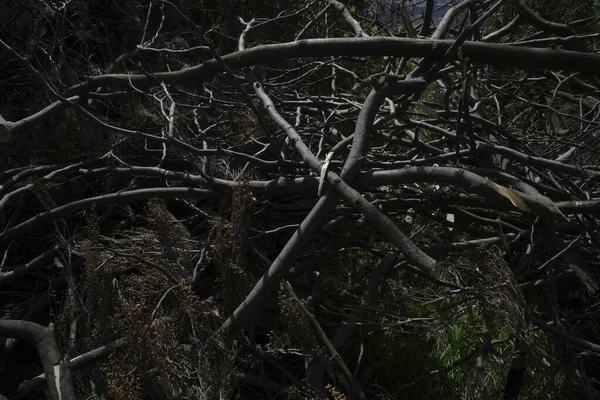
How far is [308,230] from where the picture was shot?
8.77 feet

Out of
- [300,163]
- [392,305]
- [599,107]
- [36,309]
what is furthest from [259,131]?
[599,107]

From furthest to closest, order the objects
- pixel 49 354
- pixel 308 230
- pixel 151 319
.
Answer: pixel 49 354 → pixel 151 319 → pixel 308 230

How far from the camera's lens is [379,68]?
5.52 m

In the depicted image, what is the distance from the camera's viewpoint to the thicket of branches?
8.89ft

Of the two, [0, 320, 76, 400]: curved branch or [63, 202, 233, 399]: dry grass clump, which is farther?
[0, 320, 76, 400]: curved branch

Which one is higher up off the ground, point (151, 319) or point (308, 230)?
point (308, 230)

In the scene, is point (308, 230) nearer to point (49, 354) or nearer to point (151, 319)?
point (151, 319)

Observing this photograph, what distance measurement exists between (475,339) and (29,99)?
303cm

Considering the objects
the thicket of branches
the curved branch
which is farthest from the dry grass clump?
the curved branch

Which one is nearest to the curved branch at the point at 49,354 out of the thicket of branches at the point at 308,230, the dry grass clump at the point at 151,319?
the thicket of branches at the point at 308,230

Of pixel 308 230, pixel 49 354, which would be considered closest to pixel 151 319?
pixel 49 354

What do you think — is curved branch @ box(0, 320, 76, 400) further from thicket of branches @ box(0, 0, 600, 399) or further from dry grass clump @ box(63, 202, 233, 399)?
dry grass clump @ box(63, 202, 233, 399)

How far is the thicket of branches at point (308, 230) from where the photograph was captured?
2.71 metres

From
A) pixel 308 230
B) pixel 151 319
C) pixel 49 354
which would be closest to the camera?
pixel 308 230
